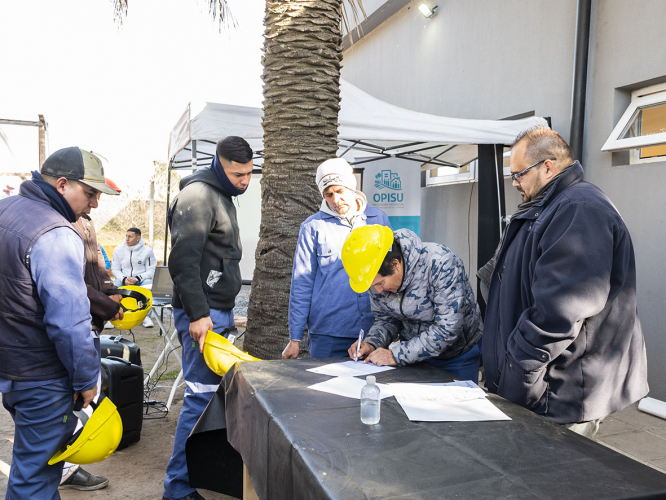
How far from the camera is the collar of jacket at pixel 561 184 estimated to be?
207 centimetres

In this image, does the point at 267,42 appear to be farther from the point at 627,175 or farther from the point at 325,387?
the point at 627,175

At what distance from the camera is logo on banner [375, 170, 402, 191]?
27.1 ft

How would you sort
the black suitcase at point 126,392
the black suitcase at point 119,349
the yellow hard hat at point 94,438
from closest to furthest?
the yellow hard hat at point 94,438
the black suitcase at point 126,392
the black suitcase at point 119,349

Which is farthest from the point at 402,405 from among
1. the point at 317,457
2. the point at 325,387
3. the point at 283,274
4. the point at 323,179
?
the point at 283,274

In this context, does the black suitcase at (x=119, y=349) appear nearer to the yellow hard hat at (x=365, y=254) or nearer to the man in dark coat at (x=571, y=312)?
the yellow hard hat at (x=365, y=254)

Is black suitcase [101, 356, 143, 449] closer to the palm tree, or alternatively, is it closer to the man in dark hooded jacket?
the palm tree

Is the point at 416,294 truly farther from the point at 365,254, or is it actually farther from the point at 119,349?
the point at 119,349

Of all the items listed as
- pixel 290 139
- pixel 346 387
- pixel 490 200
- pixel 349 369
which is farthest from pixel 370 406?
pixel 490 200

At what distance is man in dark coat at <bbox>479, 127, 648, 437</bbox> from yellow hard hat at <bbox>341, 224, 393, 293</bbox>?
0.58 m

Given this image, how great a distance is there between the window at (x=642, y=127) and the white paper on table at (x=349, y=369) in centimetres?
359

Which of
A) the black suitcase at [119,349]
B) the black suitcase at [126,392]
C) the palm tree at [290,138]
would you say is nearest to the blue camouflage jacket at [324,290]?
the palm tree at [290,138]

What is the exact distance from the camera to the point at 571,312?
1.80 m

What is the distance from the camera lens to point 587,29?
5.21 m

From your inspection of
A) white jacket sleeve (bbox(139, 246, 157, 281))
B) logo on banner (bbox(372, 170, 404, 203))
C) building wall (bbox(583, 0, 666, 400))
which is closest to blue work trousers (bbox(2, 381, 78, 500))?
building wall (bbox(583, 0, 666, 400))
